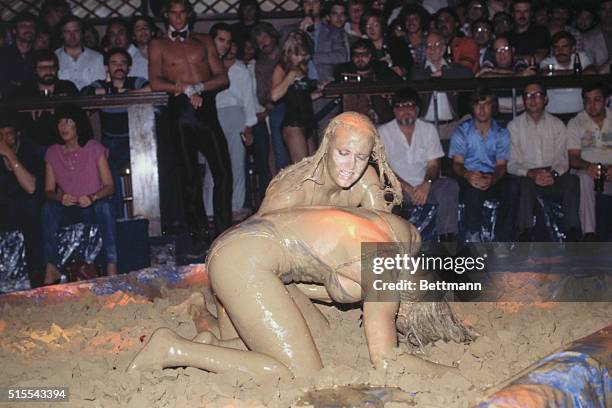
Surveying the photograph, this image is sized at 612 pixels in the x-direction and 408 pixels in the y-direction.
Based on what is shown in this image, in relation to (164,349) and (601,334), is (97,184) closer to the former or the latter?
(164,349)

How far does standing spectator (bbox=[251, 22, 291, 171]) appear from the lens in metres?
7.41

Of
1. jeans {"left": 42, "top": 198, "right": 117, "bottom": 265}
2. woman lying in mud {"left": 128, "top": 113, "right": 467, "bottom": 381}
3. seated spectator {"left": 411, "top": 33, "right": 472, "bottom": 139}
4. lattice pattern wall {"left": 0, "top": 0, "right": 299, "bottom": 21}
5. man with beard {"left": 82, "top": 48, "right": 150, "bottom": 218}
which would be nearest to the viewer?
woman lying in mud {"left": 128, "top": 113, "right": 467, "bottom": 381}

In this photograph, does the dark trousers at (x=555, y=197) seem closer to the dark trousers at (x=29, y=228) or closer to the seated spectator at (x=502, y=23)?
the seated spectator at (x=502, y=23)

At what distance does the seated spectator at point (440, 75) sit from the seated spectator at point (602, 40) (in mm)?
1556

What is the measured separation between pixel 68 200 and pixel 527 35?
15.2 ft

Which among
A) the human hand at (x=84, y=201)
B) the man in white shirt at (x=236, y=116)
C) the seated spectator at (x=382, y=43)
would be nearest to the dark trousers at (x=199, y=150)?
the man in white shirt at (x=236, y=116)

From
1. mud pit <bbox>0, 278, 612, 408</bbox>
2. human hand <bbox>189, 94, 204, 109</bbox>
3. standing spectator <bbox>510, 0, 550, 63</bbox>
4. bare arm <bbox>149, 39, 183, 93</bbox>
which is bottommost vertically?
mud pit <bbox>0, 278, 612, 408</bbox>

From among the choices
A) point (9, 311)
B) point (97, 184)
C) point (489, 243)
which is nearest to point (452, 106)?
point (489, 243)

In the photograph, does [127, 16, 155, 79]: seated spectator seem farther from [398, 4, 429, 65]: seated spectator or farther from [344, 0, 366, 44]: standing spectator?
[398, 4, 429, 65]: seated spectator

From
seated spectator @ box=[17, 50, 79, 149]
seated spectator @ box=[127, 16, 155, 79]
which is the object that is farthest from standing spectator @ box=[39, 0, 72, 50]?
seated spectator @ box=[17, 50, 79, 149]

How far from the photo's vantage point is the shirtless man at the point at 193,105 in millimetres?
7102

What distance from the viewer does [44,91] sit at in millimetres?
7207

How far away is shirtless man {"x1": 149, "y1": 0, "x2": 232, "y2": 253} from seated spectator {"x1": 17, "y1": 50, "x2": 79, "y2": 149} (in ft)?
2.84

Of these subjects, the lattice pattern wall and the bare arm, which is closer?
the bare arm
